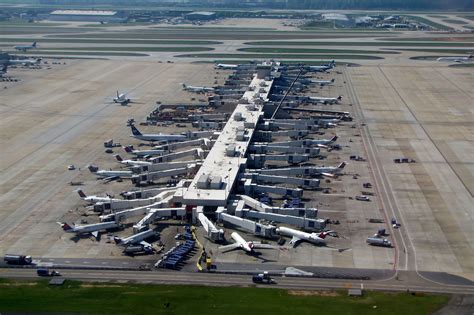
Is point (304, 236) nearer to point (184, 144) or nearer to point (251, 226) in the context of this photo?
point (251, 226)

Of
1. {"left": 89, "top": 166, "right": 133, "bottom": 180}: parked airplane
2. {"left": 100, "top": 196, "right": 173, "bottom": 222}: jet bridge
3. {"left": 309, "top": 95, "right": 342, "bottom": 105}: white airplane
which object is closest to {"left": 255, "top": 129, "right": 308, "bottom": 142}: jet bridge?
{"left": 89, "top": 166, "right": 133, "bottom": 180}: parked airplane

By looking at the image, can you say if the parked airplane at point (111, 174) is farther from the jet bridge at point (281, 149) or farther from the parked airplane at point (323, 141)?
the parked airplane at point (323, 141)

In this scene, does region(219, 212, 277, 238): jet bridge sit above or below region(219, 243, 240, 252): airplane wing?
above

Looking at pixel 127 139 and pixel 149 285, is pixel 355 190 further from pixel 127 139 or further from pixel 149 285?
pixel 127 139

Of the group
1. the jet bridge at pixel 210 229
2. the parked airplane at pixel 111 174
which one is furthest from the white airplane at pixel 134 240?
the parked airplane at pixel 111 174

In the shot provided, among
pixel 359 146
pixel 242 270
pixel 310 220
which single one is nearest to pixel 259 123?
pixel 359 146

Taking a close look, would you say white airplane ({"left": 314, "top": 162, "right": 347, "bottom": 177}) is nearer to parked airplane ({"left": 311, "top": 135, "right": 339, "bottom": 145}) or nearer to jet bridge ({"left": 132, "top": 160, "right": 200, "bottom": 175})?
parked airplane ({"left": 311, "top": 135, "right": 339, "bottom": 145})

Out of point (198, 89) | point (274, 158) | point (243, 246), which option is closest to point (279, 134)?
point (274, 158)

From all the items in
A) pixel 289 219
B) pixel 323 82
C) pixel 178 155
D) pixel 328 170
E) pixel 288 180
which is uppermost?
pixel 178 155
